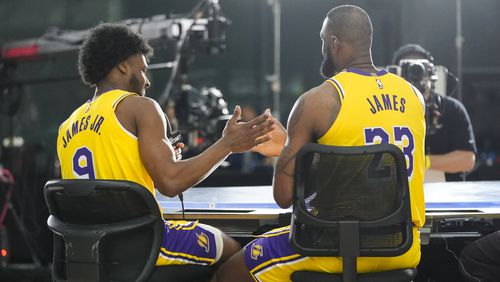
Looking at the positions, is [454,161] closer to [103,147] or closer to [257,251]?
[257,251]

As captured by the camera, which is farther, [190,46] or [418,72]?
[190,46]

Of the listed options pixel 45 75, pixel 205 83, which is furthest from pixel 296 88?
pixel 45 75

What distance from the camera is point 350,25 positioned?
302cm

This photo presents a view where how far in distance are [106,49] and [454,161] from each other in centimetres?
273

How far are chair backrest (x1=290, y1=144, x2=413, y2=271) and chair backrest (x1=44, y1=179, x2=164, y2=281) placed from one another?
21.0 inches

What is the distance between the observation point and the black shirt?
17.2ft

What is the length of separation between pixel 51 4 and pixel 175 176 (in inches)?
249

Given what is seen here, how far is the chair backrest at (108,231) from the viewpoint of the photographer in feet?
9.36

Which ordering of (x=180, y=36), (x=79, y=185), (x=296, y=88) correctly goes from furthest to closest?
1. (x=296, y=88)
2. (x=180, y=36)
3. (x=79, y=185)

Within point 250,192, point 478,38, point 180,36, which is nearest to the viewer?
point 250,192

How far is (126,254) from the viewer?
9.57 ft

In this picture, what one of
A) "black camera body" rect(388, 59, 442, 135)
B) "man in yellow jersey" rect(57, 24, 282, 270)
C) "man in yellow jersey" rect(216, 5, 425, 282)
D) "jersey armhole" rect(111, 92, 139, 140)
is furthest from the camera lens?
"jersey armhole" rect(111, 92, 139, 140)

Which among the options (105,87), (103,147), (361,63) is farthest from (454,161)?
(103,147)

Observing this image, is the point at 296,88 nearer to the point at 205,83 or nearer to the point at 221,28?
the point at 205,83
